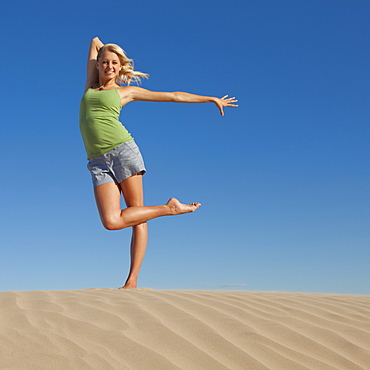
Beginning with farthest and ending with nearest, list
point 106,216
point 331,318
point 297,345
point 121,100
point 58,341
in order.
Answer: point 121,100 < point 106,216 < point 331,318 < point 297,345 < point 58,341

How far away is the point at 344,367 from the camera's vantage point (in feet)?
8.86

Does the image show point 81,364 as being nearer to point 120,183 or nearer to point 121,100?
point 120,183

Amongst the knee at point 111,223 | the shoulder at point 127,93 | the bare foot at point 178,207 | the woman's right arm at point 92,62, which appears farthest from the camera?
the woman's right arm at point 92,62

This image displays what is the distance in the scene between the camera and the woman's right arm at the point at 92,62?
18.0ft

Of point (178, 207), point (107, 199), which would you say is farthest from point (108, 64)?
point (178, 207)

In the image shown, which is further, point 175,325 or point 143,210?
point 143,210

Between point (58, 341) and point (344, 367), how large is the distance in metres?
1.62

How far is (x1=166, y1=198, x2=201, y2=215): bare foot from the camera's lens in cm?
505

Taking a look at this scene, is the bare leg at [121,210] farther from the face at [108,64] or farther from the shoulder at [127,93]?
the face at [108,64]

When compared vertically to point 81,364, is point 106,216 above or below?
above

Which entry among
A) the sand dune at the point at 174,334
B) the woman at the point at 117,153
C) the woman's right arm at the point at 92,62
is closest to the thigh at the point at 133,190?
the woman at the point at 117,153

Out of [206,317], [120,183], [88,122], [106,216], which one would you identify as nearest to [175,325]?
[206,317]

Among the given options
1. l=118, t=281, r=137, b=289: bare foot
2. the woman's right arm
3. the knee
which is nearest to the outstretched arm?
the woman's right arm

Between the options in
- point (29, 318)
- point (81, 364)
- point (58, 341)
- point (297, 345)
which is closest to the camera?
point (81, 364)
